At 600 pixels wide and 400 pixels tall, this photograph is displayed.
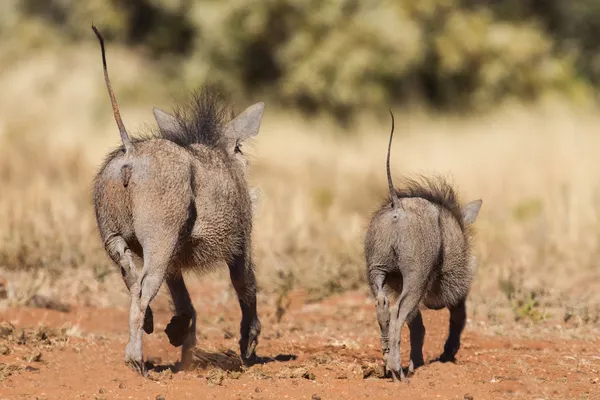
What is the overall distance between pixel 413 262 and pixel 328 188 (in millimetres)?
8032

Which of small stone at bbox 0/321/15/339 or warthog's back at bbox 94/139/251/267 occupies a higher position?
warthog's back at bbox 94/139/251/267

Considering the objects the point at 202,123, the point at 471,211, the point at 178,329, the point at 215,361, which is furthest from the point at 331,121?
the point at 215,361

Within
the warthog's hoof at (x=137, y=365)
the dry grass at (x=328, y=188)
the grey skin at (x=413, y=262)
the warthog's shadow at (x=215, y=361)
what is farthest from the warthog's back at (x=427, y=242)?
the warthog's hoof at (x=137, y=365)

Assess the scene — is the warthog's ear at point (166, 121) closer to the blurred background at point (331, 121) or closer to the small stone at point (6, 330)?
the blurred background at point (331, 121)

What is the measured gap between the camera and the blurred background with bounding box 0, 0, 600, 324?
902 centimetres

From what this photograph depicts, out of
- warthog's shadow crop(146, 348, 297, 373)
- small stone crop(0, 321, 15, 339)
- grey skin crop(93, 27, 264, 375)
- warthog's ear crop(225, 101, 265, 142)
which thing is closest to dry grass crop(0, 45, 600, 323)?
warthog's ear crop(225, 101, 265, 142)

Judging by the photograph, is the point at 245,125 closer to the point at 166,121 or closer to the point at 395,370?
the point at 166,121

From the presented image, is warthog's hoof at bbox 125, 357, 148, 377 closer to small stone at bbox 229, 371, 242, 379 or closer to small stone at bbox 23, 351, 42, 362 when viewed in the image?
small stone at bbox 229, 371, 242, 379

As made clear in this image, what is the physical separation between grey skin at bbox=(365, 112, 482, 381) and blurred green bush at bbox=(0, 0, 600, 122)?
1361 cm

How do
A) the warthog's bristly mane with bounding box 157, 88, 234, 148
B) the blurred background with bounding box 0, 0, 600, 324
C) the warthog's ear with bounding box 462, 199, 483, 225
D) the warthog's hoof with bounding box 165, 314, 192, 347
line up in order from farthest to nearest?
the blurred background with bounding box 0, 0, 600, 324, the warthog's ear with bounding box 462, 199, 483, 225, the warthog's bristly mane with bounding box 157, 88, 234, 148, the warthog's hoof with bounding box 165, 314, 192, 347

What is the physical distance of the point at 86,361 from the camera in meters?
5.88

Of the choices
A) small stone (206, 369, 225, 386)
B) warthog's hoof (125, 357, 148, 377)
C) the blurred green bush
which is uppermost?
the blurred green bush

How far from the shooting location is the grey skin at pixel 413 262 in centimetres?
542

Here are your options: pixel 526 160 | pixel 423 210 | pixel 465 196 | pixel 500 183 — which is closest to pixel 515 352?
pixel 423 210
